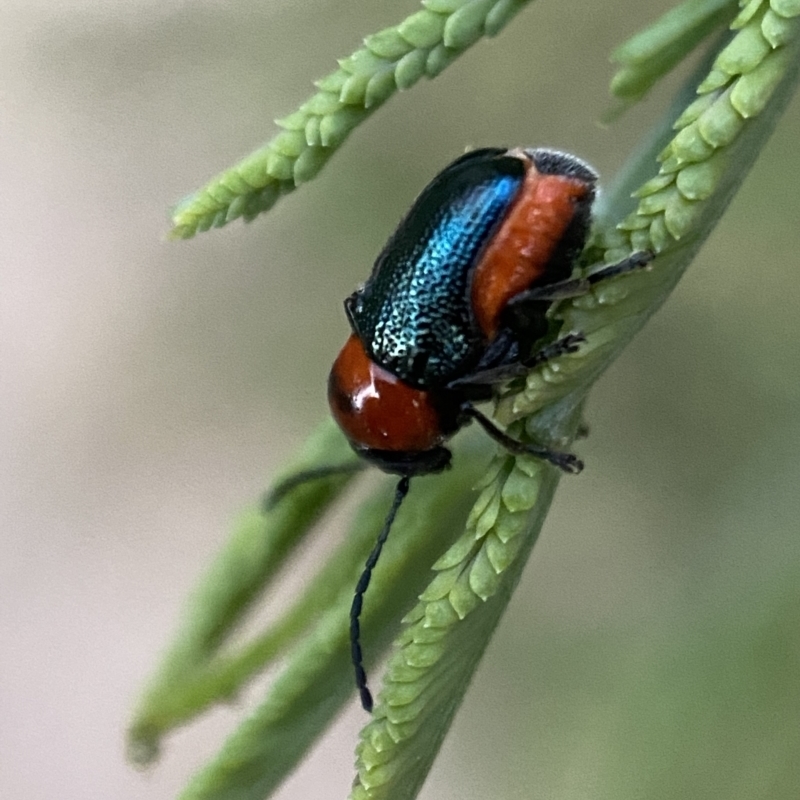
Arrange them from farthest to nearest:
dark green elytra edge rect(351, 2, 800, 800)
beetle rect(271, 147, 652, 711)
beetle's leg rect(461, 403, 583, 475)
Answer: beetle rect(271, 147, 652, 711)
beetle's leg rect(461, 403, 583, 475)
dark green elytra edge rect(351, 2, 800, 800)

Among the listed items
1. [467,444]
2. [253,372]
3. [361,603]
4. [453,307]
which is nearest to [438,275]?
[453,307]

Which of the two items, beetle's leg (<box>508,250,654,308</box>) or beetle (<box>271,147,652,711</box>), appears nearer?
beetle's leg (<box>508,250,654,308</box>)

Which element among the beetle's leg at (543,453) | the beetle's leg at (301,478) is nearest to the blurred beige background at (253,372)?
the beetle's leg at (301,478)

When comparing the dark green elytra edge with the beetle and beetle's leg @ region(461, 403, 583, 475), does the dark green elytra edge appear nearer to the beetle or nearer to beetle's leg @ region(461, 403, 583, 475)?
beetle's leg @ region(461, 403, 583, 475)

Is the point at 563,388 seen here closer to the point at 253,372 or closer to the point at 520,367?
the point at 520,367

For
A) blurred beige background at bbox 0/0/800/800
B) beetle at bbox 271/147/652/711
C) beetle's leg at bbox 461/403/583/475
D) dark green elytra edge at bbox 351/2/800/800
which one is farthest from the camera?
blurred beige background at bbox 0/0/800/800

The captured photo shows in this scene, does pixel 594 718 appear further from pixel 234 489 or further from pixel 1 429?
pixel 1 429

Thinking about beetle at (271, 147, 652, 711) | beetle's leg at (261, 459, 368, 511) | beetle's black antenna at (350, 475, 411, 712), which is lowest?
beetle's black antenna at (350, 475, 411, 712)

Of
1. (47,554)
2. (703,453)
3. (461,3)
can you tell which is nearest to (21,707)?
(47,554)

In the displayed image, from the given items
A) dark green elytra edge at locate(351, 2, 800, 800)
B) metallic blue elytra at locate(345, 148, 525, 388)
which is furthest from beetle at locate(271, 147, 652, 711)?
dark green elytra edge at locate(351, 2, 800, 800)
